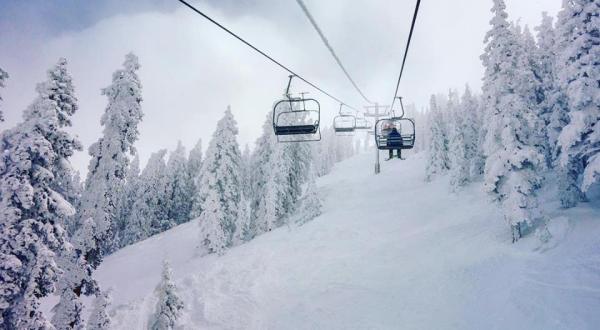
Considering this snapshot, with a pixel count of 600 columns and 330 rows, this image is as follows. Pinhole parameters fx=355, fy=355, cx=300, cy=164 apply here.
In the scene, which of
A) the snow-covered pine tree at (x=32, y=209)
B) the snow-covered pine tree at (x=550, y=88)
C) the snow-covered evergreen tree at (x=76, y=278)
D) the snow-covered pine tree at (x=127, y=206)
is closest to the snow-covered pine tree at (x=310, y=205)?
the snow-covered pine tree at (x=550, y=88)

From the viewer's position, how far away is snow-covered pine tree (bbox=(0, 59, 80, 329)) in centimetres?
1235

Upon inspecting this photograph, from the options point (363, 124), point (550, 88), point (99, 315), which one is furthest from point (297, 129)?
point (550, 88)

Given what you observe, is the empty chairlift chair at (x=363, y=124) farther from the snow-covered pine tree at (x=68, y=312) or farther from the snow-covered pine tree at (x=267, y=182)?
the snow-covered pine tree at (x=267, y=182)

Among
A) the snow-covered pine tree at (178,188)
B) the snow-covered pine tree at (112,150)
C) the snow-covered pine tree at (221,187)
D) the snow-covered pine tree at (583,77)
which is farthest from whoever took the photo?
the snow-covered pine tree at (178,188)

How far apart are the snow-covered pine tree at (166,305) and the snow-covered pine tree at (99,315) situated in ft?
8.89

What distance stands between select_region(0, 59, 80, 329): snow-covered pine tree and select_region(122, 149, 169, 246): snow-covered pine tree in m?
40.2

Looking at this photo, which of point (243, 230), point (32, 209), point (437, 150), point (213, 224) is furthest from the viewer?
point (437, 150)

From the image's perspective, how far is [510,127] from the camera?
21.9 meters

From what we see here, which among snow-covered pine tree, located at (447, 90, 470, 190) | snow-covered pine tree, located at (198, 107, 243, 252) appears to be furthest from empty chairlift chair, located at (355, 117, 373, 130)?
snow-covered pine tree, located at (447, 90, 470, 190)

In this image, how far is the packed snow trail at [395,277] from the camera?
56.7 feet

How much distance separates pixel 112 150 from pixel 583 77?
2628 cm

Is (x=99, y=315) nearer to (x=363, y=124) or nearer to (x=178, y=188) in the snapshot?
(x=363, y=124)

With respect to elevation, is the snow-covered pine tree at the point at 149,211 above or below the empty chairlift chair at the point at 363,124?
below

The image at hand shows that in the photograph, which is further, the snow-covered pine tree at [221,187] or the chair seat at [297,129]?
the snow-covered pine tree at [221,187]
